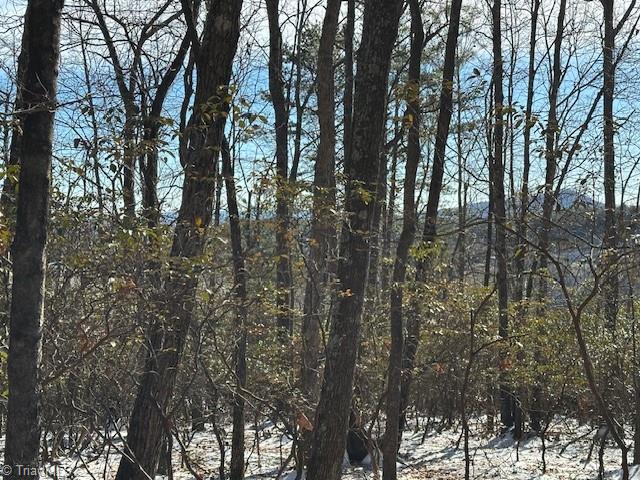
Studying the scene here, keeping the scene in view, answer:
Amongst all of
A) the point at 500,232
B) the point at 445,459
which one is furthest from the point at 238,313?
the point at 445,459

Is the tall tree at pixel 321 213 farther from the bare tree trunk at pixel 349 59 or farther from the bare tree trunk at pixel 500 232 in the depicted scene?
the bare tree trunk at pixel 500 232

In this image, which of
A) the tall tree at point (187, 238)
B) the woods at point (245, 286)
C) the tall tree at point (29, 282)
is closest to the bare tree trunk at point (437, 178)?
the woods at point (245, 286)

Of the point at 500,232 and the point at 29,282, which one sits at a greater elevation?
the point at 500,232

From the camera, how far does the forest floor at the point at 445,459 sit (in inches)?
378

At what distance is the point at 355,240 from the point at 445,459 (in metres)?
6.40

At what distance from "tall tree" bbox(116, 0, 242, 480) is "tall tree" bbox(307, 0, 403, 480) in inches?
47.3

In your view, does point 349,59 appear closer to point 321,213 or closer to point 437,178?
point 437,178

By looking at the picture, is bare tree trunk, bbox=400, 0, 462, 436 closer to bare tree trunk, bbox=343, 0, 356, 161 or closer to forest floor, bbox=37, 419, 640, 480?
forest floor, bbox=37, 419, 640, 480

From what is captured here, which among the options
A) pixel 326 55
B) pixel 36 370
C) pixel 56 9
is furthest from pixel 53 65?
pixel 326 55

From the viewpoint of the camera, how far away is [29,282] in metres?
4.23

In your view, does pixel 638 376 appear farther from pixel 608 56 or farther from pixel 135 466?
pixel 608 56

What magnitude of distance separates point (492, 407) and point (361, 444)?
3664 millimetres

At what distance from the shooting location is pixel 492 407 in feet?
43.5

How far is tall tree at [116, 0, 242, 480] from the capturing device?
220 inches
